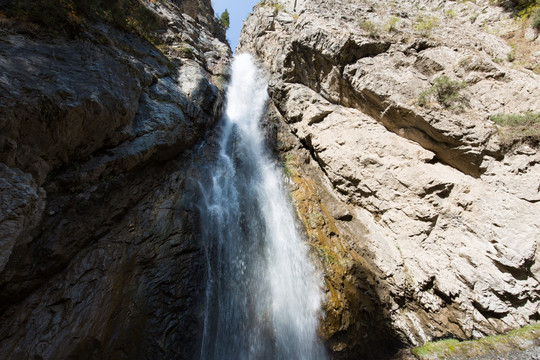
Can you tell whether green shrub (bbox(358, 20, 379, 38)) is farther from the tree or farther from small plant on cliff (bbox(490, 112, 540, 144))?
the tree

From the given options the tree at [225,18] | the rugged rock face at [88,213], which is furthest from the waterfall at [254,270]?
the tree at [225,18]

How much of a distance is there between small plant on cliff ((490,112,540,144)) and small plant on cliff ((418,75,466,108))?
4.50 feet

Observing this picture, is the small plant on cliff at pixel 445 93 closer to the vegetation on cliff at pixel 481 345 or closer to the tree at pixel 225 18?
the vegetation on cliff at pixel 481 345

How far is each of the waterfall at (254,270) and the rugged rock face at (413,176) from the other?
65cm

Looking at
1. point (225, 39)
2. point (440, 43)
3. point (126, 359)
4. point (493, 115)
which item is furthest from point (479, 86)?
point (225, 39)

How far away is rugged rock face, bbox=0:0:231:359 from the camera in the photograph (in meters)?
4.49

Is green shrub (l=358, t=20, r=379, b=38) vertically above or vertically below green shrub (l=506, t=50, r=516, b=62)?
above

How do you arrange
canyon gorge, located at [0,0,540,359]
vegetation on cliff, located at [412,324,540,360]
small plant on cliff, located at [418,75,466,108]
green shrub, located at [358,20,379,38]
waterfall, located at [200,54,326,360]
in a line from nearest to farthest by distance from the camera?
canyon gorge, located at [0,0,540,359] < vegetation on cliff, located at [412,324,540,360] < waterfall, located at [200,54,326,360] < small plant on cliff, located at [418,75,466,108] < green shrub, located at [358,20,379,38]

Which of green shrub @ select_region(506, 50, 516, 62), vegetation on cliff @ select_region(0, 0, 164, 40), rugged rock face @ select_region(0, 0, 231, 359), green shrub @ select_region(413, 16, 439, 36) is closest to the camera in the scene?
rugged rock face @ select_region(0, 0, 231, 359)

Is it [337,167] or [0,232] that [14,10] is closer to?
[0,232]

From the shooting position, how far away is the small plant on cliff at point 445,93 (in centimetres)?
784

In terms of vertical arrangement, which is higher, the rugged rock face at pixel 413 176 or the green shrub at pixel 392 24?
the green shrub at pixel 392 24

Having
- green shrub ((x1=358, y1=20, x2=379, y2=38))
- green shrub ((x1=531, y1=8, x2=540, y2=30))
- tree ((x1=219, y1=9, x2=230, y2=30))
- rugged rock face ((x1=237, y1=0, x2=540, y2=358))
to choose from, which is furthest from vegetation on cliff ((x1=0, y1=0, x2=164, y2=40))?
tree ((x1=219, y1=9, x2=230, y2=30))

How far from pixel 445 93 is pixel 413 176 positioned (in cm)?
344
